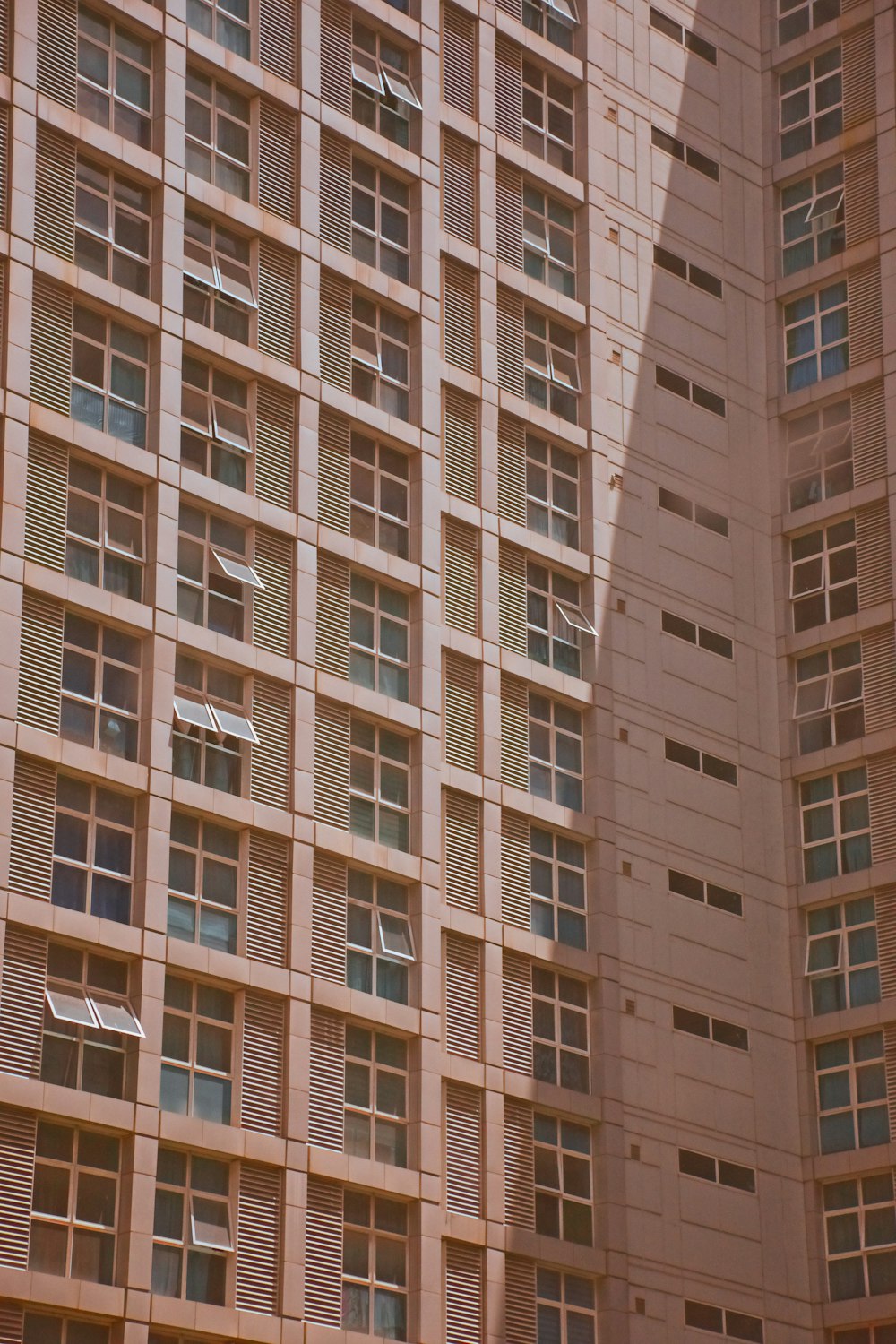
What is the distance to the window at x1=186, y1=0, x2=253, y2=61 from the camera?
5159 cm

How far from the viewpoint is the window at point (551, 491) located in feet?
184

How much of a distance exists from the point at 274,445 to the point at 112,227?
5.58 meters

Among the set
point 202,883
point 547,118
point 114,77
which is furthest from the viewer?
point 547,118

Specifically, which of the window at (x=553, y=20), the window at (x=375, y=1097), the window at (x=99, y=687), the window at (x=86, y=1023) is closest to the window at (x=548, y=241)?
the window at (x=553, y=20)

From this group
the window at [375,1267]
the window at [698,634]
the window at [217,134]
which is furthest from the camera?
the window at [698,634]

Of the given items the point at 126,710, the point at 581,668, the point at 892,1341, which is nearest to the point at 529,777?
the point at 581,668

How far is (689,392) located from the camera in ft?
201

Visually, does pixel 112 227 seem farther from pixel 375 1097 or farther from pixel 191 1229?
pixel 191 1229

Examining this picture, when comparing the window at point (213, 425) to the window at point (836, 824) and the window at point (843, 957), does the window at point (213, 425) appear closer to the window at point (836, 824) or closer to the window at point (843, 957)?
the window at point (836, 824)

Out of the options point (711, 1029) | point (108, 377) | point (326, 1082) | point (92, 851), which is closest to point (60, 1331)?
point (326, 1082)

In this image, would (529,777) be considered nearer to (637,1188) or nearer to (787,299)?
(637,1188)

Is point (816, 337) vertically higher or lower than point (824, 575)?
higher

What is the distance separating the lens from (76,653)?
4484 centimetres

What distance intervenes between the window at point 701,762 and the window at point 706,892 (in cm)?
280
